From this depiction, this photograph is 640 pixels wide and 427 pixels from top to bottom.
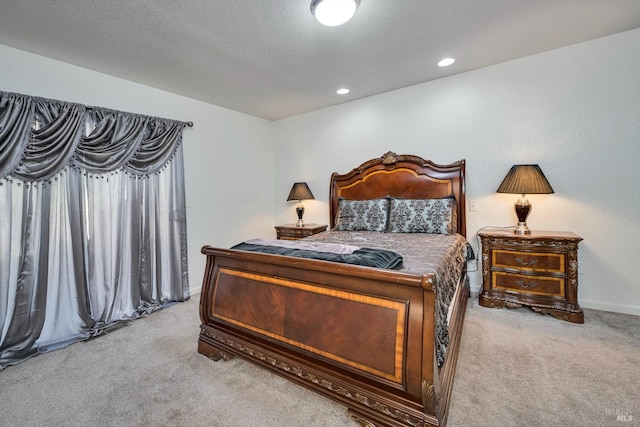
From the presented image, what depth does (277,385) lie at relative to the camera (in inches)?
69.1

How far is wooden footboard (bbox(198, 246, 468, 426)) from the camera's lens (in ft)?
4.14

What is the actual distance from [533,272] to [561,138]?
1.39 m

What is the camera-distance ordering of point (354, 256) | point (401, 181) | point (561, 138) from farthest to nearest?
point (401, 181) < point (561, 138) < point (354, 256)

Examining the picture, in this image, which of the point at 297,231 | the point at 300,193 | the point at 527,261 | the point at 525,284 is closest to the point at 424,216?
the point at 527,261

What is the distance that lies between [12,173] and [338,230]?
10.1 ft

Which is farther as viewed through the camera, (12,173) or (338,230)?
(338,230)

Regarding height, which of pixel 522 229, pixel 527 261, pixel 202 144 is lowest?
pixel 527 261

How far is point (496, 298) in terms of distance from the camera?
2.76m

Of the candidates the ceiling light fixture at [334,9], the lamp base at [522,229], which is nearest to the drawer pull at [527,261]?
the lamp base at [522,229]

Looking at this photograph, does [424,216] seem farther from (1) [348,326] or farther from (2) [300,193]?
(1) [348,326]

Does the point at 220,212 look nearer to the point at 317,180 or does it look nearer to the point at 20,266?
the point at 317,180

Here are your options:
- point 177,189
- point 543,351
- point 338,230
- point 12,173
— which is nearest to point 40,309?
point 12,173

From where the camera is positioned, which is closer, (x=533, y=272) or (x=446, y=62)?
(x=533, y=272)

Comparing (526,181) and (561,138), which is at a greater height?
(561,138)
